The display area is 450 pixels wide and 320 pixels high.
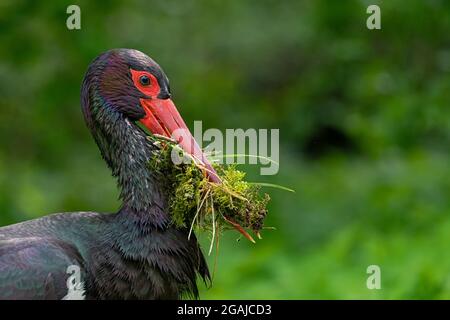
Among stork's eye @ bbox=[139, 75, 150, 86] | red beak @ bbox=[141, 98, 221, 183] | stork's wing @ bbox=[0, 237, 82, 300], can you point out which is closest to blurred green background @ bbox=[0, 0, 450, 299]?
red beak @ bbox=[141, 98, 221, 183]

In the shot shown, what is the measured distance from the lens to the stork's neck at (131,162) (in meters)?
4.72

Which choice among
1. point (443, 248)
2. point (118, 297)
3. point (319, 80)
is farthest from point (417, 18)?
point (118, 297)

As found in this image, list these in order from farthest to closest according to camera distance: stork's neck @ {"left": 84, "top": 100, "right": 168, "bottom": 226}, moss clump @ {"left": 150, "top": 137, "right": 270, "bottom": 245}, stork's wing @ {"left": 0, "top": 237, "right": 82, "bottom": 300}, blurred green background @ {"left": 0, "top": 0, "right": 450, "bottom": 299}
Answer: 1. blurred green background @ {"left": 0, "top": 0, "right": 450, "bottom": 299}
2. stork's neck @ {"left": 84, "top": 100, "right": 168, "bottom": 226}
3. moss clump @ {"left": 150, "top": 137, "right": 270, "bottom": 245}
4. stork's wing @ {"left": 0, "top": 237, "right": 82, "bottom": 300}

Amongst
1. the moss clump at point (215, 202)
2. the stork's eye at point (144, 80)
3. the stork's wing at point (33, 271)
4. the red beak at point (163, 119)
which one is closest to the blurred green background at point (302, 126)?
the moss clump at point (215, 202)

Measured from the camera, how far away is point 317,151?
12.4 metres

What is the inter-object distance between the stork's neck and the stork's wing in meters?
0.45

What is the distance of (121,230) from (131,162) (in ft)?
1.16

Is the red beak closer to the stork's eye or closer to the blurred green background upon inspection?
the stork's eye

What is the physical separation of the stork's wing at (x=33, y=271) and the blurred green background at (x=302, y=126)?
2.61 metres

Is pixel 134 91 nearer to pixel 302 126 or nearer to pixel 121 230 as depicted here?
pixel 121 230

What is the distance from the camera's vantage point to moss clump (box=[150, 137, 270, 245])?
4527 mm

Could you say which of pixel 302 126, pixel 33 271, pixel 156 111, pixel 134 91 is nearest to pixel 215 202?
pixel 156 111

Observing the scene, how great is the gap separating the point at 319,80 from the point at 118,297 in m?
5.14

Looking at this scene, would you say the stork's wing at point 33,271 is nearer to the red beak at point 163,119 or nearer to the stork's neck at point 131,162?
the stork's neck at point 131,162
